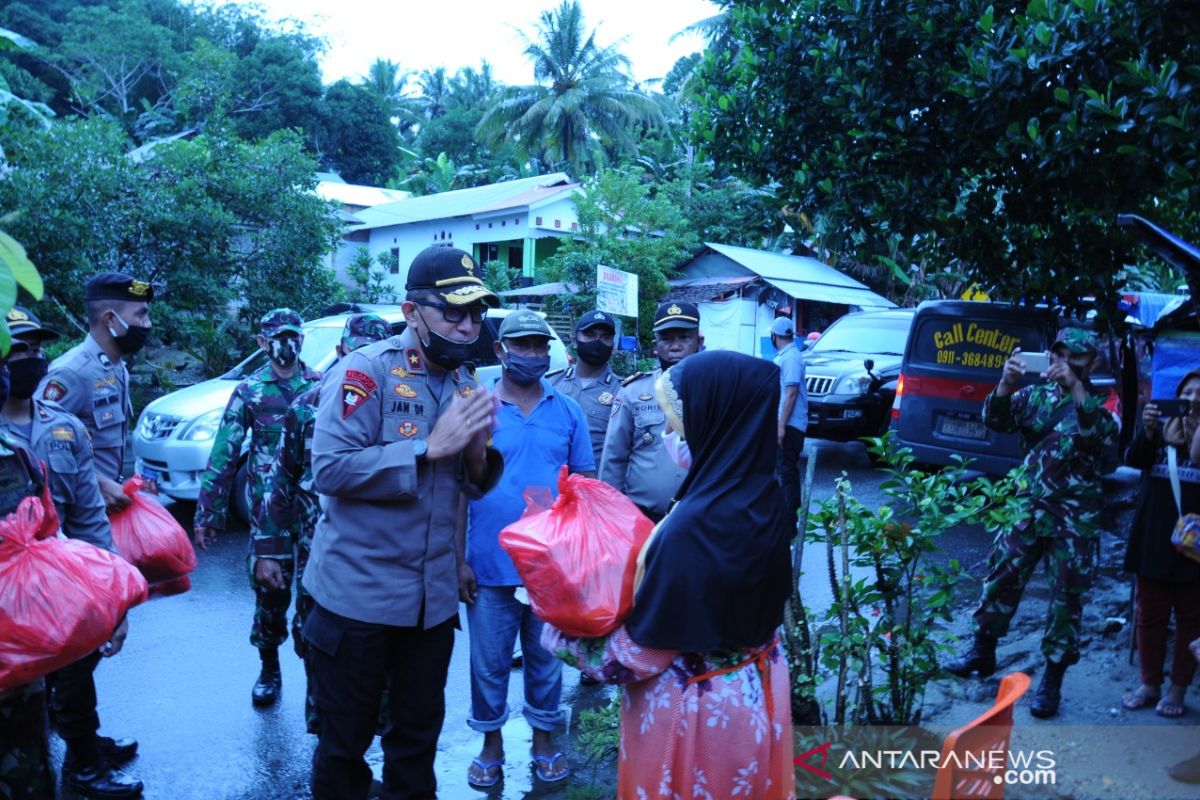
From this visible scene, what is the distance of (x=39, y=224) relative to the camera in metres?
12.3

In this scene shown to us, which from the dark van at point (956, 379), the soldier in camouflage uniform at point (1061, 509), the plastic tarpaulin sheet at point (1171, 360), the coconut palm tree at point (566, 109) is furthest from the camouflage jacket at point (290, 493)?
the coconut palm tree at point (566, 109)

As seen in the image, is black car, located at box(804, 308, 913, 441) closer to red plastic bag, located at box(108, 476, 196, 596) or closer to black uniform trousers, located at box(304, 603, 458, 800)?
red plastic bag, located at box(108, 476, 196, 596)

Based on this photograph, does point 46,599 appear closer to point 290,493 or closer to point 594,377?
point 290,493

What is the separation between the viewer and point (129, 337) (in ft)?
14.9

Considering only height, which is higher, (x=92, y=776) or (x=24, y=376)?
(x=24, y=376)

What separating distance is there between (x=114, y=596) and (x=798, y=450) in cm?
634

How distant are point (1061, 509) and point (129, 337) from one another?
15.1 feet

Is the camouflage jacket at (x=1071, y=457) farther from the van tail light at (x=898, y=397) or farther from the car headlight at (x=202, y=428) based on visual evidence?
the car headlight at (x=202, y=428)

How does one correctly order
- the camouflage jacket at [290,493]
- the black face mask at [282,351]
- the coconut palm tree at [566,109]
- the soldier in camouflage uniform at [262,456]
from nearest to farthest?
1. the camouflage jacket at [290,493]
2. the soldier in camouflage uniform at [262,456]
3. the black face mask at [282,351]
4. the coconut palm tree at [566,109]

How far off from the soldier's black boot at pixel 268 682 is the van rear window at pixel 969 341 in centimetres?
681

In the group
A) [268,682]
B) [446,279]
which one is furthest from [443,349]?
[268,682]

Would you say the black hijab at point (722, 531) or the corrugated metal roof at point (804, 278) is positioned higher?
the corrugated metal roof at point (804, 278)

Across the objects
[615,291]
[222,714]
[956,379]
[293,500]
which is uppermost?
[615,291]

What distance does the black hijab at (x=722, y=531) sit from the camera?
2.31m
